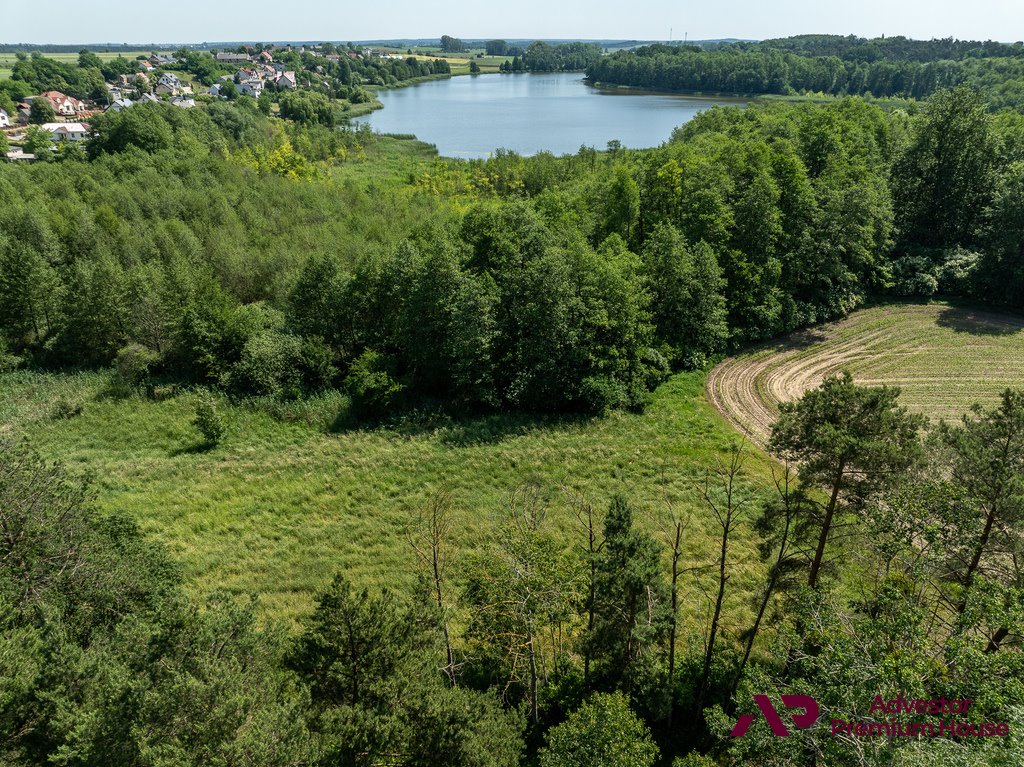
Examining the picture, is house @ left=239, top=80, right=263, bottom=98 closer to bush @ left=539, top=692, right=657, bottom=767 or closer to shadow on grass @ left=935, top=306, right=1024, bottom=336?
shadow on grass @ left=935, top=306, right=1024, bottom=336

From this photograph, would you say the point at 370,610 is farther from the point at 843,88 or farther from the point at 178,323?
the point at 843,88

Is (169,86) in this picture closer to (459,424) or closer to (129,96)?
(129,96)

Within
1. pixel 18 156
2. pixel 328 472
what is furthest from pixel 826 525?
pixel 18 156

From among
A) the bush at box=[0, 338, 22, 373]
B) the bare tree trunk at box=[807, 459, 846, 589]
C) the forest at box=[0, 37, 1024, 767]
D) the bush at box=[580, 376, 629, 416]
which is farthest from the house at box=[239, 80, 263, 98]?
the bare tree trunk at box=[807, 459, 846, 589]

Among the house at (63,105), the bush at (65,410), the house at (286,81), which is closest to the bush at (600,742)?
the bush at (65,410)

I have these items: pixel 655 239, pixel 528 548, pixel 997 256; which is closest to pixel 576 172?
pixel 655 239

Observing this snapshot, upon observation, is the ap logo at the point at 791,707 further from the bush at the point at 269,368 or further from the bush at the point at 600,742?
the bush at the point at 269,368
